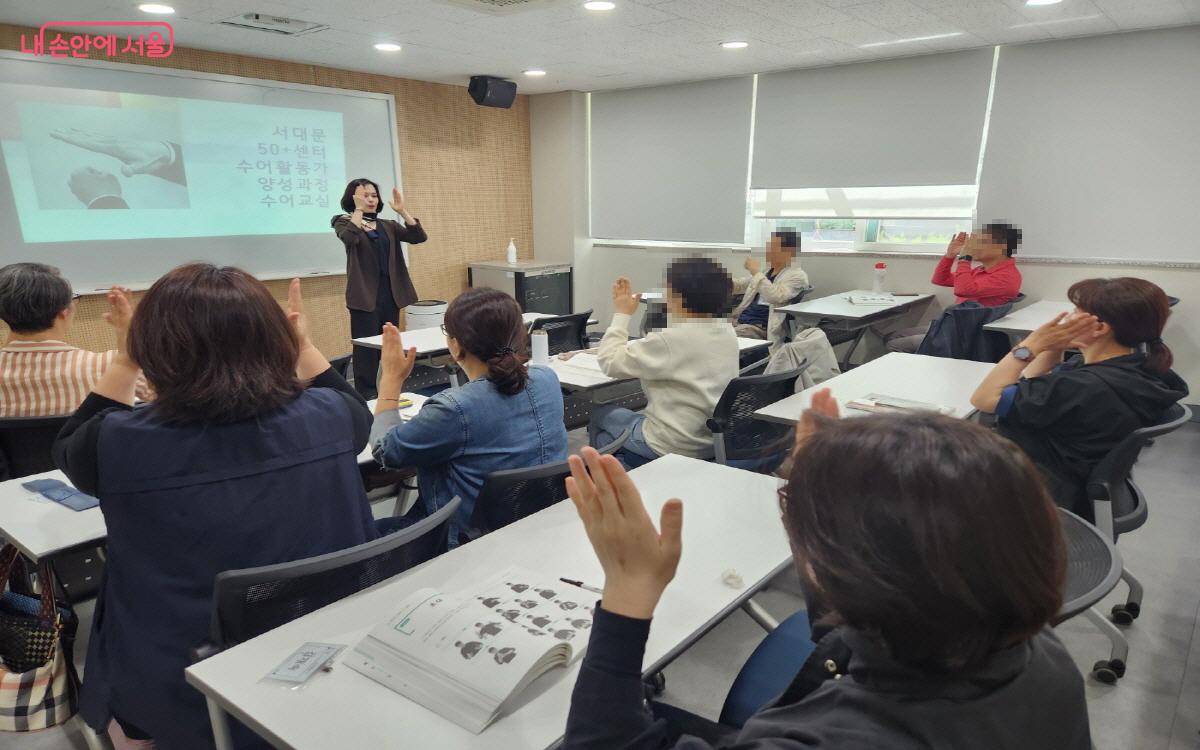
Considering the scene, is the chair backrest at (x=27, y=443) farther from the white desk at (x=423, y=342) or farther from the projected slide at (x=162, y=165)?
the projected slide at (x=162, y=165)

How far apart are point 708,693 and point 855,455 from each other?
5.47ft

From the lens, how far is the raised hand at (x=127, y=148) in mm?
4590

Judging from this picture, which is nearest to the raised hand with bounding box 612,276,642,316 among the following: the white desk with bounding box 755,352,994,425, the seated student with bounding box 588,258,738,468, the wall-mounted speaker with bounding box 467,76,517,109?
→ the seated student with bounding box 588,258,738,468

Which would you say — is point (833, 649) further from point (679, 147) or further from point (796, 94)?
point (679, 147)

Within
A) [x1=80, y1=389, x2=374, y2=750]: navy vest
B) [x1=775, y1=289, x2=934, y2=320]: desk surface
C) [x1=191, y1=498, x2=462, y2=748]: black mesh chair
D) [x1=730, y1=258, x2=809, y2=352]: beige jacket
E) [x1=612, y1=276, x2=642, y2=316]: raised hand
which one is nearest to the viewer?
[x1=191, y1=498, x2=462, y2=748]: black mesh chair

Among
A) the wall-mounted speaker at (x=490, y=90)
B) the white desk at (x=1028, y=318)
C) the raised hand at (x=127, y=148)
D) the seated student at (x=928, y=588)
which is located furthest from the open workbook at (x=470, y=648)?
the wall-mounted speaker at (x=490, y=90)

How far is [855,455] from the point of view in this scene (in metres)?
0.66

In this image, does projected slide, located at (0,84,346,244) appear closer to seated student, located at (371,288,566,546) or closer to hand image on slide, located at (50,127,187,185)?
hand image on slide, located at (50,127,187,185)

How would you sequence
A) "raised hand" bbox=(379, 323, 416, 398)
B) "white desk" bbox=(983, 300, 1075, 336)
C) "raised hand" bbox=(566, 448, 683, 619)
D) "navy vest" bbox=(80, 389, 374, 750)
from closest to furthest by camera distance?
"raised hand" bbox=(566, 448, 683, 619) → "navy vest" bbox=(80, 389, 374, 750) → "raised hand" bbox=(379, 323, 416, 398) → "white desk" bbox=(983, 300, 1075, 336)

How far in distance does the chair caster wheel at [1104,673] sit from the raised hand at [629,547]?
6.74 ft

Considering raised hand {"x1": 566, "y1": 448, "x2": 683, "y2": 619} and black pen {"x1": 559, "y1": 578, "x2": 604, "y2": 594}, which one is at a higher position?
raised hand {"x1": 566, "y1": 448, "x2": 683, "y2": 619}

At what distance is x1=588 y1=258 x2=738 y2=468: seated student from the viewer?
8.24 feet

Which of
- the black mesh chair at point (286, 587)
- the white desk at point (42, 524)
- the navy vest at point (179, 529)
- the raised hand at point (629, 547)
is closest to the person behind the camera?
the raised hand at point (629, 547)

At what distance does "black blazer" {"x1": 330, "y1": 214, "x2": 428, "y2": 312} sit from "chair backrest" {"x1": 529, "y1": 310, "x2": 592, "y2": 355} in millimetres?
1471
